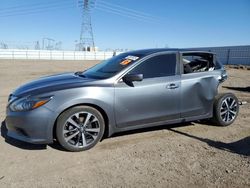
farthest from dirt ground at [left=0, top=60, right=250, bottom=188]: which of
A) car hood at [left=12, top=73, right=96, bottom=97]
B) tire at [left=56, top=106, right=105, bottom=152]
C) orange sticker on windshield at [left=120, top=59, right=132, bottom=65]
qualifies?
orange sticker on windshield at [left=120, top=59, right=132, bottom=65]

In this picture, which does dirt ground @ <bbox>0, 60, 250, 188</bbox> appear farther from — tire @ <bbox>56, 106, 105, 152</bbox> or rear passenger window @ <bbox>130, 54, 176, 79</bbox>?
rear passenger window @ <bbox>130, 54, 176, 79</bbox>

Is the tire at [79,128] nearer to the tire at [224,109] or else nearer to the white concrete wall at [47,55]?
the tire at [224,109]

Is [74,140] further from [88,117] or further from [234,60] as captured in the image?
[234,60]

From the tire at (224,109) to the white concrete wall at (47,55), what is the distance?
139ft

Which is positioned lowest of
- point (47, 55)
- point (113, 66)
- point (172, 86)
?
point (47, 55)

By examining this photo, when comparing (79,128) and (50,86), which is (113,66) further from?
(79,128)

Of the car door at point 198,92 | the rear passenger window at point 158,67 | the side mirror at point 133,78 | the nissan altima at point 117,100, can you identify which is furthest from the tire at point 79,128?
the car door at point 198,92

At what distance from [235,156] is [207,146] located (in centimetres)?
50

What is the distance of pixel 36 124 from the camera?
3.83 m

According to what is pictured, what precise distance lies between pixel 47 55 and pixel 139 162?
45.5m

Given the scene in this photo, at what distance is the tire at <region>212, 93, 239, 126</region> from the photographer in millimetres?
5341

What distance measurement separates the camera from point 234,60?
32.1 metres

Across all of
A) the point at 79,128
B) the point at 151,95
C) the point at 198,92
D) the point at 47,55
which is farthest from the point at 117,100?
the point at 47,55

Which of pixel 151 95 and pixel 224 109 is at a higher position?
pixel 151 95
